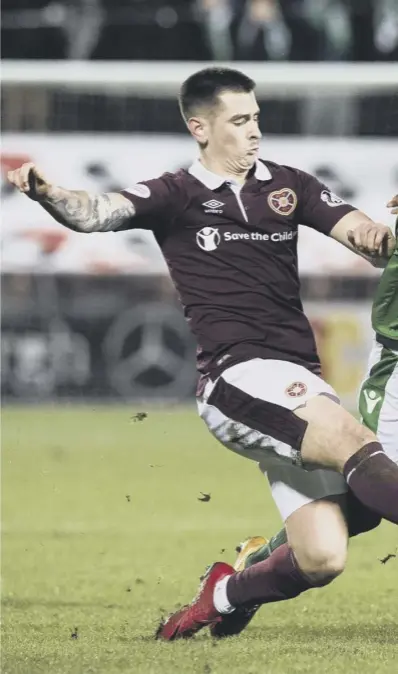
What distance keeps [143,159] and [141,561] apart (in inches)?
292

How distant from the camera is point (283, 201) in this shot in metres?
5.66

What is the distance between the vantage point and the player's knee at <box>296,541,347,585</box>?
5211mm

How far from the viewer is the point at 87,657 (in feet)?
17.2

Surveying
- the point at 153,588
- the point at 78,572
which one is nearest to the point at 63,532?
the point at 78,572

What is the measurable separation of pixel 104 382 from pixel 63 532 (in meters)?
6.53

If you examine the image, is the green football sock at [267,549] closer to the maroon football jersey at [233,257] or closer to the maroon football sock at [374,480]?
the maroon football jersey at [233,257]

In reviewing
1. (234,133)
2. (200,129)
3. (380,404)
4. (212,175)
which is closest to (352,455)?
(380,404)

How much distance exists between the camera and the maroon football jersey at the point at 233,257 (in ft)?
17.9

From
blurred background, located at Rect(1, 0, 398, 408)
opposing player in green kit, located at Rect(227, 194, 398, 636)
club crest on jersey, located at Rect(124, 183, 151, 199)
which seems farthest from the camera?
blurred background, located at Rect(1, 0, 398, 408)

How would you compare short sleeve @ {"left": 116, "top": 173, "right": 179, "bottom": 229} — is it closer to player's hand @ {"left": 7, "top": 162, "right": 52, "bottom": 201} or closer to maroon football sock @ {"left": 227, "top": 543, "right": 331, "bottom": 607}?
player's hand @ {"left": 7, "top": 162, "right": 52, "bottom": 201}

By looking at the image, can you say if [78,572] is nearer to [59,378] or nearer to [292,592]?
[292,592]

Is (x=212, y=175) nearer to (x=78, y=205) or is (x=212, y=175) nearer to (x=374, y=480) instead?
(x=78, y=205)

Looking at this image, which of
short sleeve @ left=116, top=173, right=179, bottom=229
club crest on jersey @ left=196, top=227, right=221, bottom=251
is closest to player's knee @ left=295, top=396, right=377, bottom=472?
club crest on jersey @ left=196, top=227, right=221, bottom=251

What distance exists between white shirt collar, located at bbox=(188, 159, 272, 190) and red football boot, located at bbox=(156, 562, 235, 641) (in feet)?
4.80
